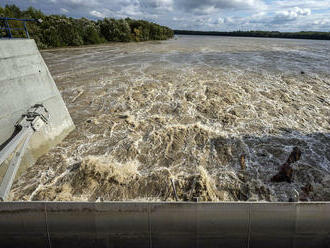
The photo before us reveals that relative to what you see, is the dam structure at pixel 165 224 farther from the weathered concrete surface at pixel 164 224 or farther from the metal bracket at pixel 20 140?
the metal bracket at pixel 20 140

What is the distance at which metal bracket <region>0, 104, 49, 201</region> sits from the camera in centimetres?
591

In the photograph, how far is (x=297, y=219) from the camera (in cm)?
500

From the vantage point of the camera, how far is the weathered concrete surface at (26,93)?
686 cm

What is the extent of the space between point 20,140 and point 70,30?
46.8 metres

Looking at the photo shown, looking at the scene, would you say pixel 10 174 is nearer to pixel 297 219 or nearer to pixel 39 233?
pixel 39 233

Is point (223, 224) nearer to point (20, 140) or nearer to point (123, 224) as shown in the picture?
point (123, 224)

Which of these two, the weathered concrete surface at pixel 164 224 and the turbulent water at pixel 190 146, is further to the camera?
the turbulent water at pixel 190 146

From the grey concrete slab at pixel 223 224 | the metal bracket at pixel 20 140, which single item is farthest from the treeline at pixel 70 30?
the grey concrete slab at pixel 223 224

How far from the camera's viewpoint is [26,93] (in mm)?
7555

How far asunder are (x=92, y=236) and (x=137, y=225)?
123 cm

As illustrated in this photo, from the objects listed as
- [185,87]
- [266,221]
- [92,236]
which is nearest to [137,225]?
[92,236]

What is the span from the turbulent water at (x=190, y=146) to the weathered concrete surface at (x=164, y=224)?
2.13ft

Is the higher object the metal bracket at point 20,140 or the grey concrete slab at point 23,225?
the metal bracket at point 20,140

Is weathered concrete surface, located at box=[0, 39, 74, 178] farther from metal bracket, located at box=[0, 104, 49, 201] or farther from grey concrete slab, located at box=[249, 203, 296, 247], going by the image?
grey concrete slab, located at box=[249, 203, 296, 247]
